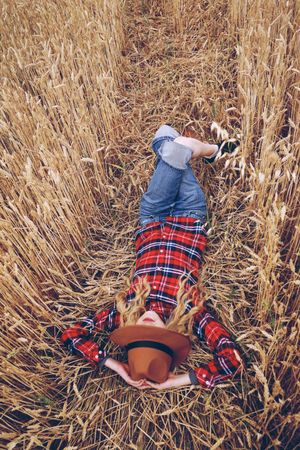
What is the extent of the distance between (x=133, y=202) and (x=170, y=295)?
26.3 inches

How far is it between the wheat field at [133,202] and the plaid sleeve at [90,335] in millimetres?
65

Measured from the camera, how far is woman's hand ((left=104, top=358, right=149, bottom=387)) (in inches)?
54.9

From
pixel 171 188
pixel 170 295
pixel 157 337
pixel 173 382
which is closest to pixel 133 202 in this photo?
pixel 171 188

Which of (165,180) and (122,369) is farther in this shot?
(165,180)

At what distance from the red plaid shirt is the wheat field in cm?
7

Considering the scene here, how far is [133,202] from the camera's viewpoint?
6.72ft

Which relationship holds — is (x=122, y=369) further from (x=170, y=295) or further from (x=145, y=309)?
(x=170, y=295)

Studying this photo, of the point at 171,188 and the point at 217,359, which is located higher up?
the point at 171,188

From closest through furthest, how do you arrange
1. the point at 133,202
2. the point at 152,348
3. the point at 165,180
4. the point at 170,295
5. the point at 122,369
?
the point at 152,348 < the point at 122,369 < the point at 170,295 < the point at 165,180 < the point at 133,202

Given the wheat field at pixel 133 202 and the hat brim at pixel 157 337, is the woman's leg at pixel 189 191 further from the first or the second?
the hat brim at pixel 157 337

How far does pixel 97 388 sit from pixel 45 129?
1223 millimetres

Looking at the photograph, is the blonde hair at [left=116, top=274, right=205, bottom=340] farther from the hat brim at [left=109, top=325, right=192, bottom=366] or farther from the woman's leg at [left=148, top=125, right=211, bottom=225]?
the woman's leg at [left=148, top=125, right=211, bottom=225]

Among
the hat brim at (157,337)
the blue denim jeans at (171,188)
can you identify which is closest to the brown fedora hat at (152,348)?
the hat brim at (157,337)

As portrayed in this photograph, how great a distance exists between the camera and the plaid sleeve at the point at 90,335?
4.91 feet
